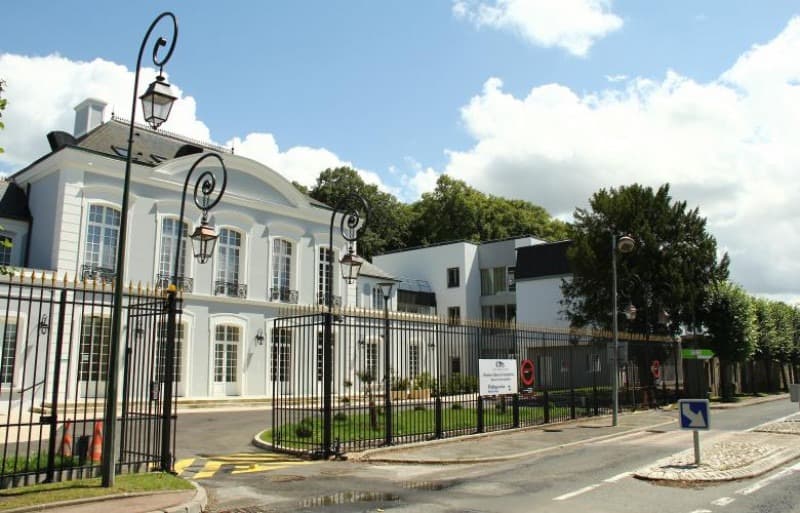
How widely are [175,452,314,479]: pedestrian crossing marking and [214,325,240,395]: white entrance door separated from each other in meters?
15.5

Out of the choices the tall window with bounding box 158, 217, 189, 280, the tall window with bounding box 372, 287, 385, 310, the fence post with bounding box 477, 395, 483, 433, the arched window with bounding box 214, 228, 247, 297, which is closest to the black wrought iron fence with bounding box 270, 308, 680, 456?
the fence post with bounding box 477, 395, 483, 433

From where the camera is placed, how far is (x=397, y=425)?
1538 centimetres

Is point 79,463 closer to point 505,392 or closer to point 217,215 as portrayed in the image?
point 505,392

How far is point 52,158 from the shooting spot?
25.6 meters

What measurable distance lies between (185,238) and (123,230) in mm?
19780

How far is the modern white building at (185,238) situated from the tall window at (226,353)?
0.15 ft

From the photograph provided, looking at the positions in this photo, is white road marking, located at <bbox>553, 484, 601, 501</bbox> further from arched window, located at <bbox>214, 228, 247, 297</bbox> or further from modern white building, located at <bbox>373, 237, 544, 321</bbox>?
modern white building, located at <bbox>373, 237, 544, 321</bbox>

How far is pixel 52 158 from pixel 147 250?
5061 millimetres

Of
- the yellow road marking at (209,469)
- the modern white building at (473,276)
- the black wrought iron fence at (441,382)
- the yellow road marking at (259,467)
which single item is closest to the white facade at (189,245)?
the black wrought iron fence at (441,382)

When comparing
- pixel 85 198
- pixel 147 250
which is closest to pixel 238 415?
pixel 147 250

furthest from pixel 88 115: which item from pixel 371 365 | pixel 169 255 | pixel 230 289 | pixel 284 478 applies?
pixel 284 478

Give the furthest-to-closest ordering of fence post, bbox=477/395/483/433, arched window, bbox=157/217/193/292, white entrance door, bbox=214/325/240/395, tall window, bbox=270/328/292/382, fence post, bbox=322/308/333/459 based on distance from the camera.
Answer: white entrance door, bbox=214/325/240/395
arched window, bbox=157/217/193/292
fence post, bbox=477/395/483/433
tall window, bbox=270/328/292/382
fence post, bbox=322/308/333/459

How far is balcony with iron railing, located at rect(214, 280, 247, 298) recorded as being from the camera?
29317 millimetres

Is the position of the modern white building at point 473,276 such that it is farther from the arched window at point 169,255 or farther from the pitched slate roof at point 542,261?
the arched window at point 169,255
